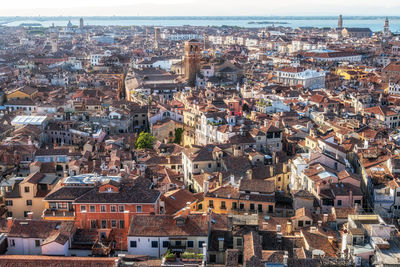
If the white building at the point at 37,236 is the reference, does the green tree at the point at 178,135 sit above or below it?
below

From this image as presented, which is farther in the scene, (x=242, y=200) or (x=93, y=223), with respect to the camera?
(x=242, y=200)

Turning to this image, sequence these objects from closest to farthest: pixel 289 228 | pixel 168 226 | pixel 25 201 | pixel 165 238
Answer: pixel 165 238 → pixel 168 226 → pixel 289 228 → pixel 25 201

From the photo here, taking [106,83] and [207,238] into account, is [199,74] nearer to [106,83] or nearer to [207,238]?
[106,83]

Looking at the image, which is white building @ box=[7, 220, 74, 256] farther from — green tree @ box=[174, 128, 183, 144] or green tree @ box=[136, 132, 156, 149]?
green tree @ box=[174, 128, 183, 144]

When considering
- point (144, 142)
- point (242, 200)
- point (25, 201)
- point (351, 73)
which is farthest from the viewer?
point (351, 73)

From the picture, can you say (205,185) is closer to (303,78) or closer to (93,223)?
(93,223)

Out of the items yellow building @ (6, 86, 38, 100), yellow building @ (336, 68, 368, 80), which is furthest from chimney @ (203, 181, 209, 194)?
yellow building @ (336, 68, 368, 80)

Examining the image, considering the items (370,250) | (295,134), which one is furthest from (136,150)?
(370,250)

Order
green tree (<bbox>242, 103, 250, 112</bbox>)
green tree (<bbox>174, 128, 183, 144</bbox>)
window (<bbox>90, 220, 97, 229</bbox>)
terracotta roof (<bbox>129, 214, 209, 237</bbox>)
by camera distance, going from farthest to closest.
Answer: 1. green tree (<bbox>242, 103, 250, 112</bbox>)
2. green tree (<bbox>174, 128, 183, 144</bbox>)
3. window (<bbox>90, 220, 97, 229</bbox>)
4. terracotta roof (<bbox>129, 214, 209, 237</bbox>)

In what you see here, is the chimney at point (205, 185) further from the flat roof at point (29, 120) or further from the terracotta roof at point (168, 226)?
the flat roof at point (29, 120)

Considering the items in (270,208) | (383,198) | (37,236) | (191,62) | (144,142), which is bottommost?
(144,142)

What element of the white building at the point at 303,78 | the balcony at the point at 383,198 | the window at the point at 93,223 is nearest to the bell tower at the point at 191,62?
the white building at the point at 303,78

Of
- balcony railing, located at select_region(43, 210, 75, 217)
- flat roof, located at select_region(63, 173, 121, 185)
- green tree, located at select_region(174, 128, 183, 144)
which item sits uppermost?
flat roof, located at select_region(63, 173, 121, 185)

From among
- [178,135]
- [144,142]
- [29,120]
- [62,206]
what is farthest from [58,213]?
[29,120]
